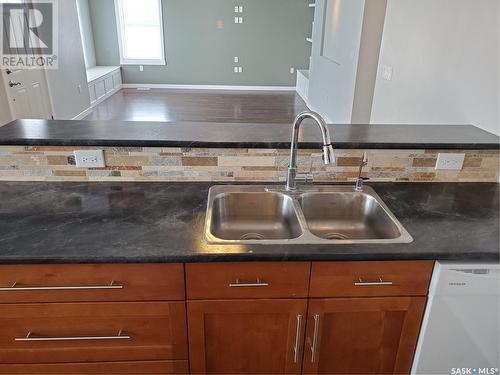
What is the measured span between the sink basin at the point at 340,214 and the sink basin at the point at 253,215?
0.10 meters

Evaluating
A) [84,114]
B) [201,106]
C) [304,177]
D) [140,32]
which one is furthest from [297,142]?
[140,32]

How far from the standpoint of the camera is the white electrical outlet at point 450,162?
161cm

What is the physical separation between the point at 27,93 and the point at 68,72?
1.17 m

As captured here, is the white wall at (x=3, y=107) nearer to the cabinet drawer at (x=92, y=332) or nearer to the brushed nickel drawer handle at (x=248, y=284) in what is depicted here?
the cabinet drawer at (x=92, y=332)

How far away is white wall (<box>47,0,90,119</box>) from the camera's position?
4.78 m

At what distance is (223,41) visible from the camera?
25.5 ft

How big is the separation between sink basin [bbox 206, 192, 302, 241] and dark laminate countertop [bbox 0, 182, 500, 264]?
12 centimetres

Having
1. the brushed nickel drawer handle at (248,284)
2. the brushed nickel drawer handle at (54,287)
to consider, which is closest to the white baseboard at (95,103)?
the brushed nickel drawer handle at (54,287)

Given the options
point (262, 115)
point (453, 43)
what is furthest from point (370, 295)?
point (262, 115)

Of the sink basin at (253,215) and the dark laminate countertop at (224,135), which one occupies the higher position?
the dark laminate countertop at (224,135)
